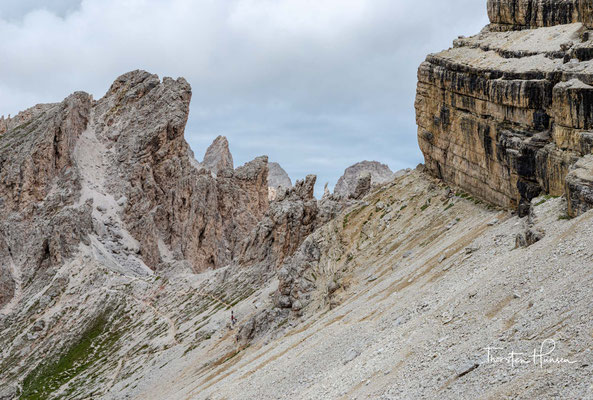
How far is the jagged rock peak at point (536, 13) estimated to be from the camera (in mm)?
58662

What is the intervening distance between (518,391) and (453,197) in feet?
136

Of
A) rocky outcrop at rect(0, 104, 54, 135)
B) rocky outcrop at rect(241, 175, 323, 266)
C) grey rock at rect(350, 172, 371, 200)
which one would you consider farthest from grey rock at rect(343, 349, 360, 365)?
rocky outcrop at rect(0, 104, 54, 135)

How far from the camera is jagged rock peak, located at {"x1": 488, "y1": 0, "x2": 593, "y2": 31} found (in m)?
58.7

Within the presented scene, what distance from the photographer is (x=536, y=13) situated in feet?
212

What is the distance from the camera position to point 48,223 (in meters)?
134

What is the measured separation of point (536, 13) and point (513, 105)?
57.5 feet

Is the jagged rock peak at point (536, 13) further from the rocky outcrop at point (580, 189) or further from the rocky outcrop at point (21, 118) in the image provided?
the rocky outcrop at point (21, 118)

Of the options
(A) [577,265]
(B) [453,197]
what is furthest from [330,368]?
(B) [453,197]

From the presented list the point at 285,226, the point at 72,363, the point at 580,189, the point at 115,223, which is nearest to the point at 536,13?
the point at 580,189

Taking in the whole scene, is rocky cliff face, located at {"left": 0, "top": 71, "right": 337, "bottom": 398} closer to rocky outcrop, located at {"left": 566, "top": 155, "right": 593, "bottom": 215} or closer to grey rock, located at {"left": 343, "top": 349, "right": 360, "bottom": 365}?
grey rock, located at {"left": 343, "top": 349, "right": 360, "bottom": 365}

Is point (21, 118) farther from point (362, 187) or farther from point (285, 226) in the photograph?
point (362, 187)

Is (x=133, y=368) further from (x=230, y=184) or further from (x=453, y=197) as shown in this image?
(x=230, y=184)

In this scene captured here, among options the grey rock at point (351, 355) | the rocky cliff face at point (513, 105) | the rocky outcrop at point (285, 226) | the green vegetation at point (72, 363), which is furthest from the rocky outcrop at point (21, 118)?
the grey rock at point (351, 355)

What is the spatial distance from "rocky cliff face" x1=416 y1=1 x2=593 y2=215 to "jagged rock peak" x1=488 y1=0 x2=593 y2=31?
0.33 feet
